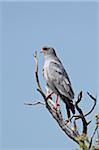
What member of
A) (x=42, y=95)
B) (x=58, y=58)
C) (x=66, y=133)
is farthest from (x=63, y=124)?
(x=58, y=58)

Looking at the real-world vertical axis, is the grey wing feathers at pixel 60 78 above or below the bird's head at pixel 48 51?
below

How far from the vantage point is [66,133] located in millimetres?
5973

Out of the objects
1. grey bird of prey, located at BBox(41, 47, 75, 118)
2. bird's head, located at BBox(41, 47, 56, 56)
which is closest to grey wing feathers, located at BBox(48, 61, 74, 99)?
grey bird of prey, located at BBox(41, 47, 75, 118)

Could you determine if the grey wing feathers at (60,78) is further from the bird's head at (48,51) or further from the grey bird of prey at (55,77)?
the bird's head at (48,51)

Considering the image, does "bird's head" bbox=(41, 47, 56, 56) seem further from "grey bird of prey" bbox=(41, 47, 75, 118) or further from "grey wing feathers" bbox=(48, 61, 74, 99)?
"grey wing feathers" bbox=(48, 61, 74, 99)

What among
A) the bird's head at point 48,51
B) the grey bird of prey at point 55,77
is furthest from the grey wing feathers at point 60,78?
the bird's head at point 48,51

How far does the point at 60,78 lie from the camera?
8227 mm

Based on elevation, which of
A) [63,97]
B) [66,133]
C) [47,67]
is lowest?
[66,133]

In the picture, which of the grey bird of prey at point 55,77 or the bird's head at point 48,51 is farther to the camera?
the bird's head at point 48,51

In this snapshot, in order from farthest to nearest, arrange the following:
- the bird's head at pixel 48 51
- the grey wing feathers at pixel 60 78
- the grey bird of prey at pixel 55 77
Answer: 1. the bird's head at pixel 48 51
2. the grey wing feathers at pixel 60 78
3. the grey bird of prey at pixel 55 77

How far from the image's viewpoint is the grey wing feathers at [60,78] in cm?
784

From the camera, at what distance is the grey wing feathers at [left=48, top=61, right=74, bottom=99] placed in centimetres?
784

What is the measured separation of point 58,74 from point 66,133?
8.10 ft

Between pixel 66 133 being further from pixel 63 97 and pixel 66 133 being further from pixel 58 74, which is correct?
pixel 58 74
